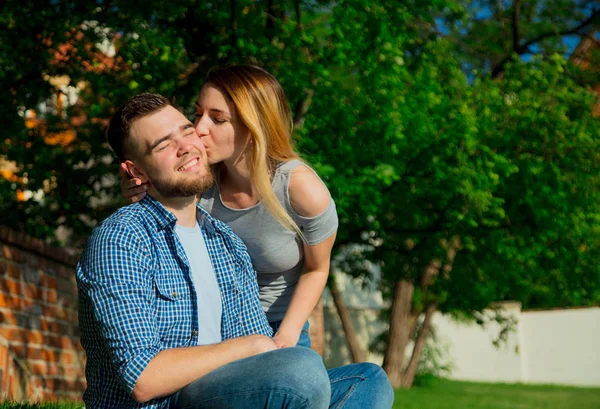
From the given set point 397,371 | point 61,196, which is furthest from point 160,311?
point 397,371

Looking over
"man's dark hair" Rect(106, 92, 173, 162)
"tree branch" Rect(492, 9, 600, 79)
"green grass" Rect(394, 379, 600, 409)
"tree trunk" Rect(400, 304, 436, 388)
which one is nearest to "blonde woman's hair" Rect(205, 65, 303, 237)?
"man's dark hair" Rect(106, 92, 173, 162)

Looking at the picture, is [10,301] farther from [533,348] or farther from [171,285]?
[533,348]

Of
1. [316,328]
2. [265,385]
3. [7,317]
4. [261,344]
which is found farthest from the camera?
[316,328]

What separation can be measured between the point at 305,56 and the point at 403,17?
43.4 inches

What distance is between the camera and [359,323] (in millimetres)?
21641

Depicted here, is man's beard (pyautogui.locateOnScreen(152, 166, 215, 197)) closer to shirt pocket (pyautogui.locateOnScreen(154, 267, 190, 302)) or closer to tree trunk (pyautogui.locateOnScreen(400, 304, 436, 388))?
shirt pocket (pyautogui.locateOnScreen(154, 267, 190, 302))

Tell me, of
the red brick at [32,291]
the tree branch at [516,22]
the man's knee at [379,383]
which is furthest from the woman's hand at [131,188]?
the tree branch at [516,22]

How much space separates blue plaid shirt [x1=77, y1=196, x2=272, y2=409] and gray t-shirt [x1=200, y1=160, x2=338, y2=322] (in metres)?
0.57

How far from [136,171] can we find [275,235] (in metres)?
0.72

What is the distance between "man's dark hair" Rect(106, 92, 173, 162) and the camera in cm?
276

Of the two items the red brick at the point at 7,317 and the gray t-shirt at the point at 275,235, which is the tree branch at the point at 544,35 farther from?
the gray t-shirt at the point at 275,235

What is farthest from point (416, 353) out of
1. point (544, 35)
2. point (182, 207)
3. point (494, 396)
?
point (182, 207)

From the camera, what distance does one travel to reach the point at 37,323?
24.7 ft

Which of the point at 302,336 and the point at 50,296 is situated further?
the point at 50,296
